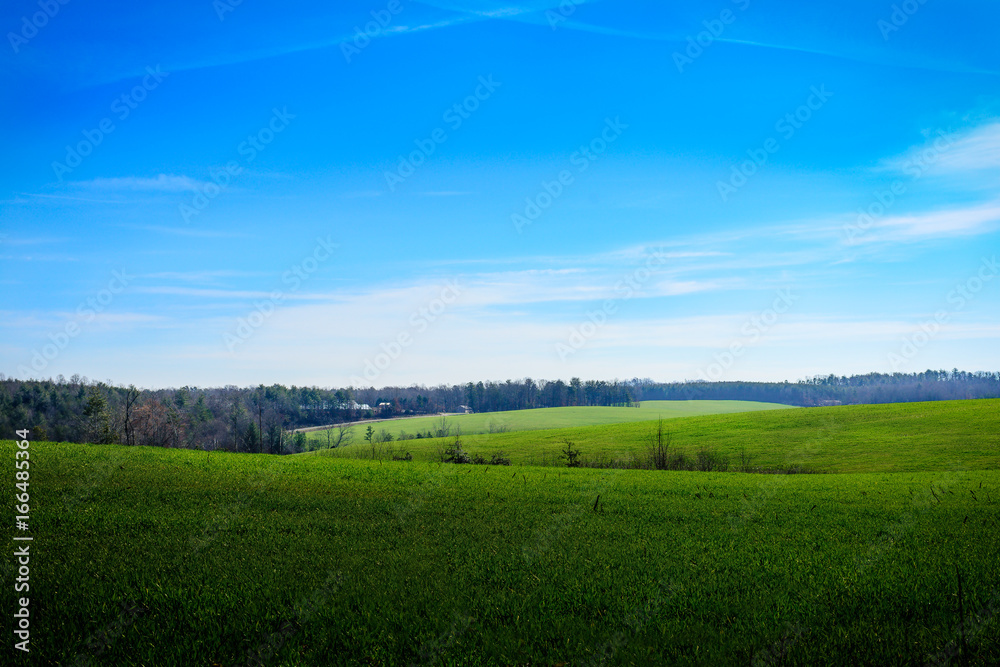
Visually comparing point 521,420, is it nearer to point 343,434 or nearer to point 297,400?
point 343,434

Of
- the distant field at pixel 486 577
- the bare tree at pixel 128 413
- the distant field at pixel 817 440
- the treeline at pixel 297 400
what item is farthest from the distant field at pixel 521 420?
the distant field at pixel 486 577

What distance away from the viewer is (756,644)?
7.96 metres

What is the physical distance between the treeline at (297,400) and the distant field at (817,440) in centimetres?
3863

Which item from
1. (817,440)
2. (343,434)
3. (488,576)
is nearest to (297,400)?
(343,434)

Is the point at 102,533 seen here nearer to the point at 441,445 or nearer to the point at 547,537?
the point at 547,537

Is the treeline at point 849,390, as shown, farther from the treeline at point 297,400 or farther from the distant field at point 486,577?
the distant field at point 486,577

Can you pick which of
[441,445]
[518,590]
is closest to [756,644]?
[518,590]

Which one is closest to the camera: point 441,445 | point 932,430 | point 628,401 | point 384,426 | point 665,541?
point 665,541

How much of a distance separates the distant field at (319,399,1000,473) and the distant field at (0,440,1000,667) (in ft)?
95.7

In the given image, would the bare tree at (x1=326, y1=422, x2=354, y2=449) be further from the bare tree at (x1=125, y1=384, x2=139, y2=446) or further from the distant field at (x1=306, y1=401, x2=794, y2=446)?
the bare tree at (x1=125, y1=384, x2=139, y2=446)

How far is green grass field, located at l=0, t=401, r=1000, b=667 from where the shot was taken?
7.83m

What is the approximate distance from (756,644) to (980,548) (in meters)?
8.98

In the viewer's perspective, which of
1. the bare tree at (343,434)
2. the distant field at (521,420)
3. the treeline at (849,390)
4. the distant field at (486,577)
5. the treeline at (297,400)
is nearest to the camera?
the distant field at (486,577)

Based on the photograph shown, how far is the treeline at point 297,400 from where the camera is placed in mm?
90938
